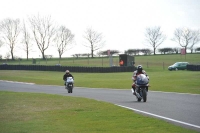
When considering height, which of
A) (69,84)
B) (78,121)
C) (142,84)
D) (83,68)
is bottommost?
(78,121)

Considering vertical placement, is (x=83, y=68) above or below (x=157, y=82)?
above

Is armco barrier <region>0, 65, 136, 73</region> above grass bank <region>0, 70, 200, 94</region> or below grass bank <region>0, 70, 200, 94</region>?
above

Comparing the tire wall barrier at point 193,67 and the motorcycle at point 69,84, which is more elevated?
the tire wall barrier at point 193,67

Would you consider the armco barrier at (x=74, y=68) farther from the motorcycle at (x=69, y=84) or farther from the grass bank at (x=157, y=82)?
the motorcycle at (x=69, y=84)

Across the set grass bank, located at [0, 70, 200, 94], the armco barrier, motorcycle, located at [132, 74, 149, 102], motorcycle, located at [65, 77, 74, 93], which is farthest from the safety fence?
motorcycle, located at [132, 74, 149, 102]

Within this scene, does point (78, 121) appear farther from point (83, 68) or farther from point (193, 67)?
point (83, 68)

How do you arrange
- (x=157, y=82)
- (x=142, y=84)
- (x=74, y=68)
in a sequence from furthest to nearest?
(x=74, y=68), (x=157, y=82), (x=142, y=84)

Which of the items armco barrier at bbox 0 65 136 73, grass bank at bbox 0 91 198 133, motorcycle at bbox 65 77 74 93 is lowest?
grass bank at bbox 0 91 198 133

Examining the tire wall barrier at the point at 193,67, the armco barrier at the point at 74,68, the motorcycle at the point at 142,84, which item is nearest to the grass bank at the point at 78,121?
the motorcycle at the point at 142,84

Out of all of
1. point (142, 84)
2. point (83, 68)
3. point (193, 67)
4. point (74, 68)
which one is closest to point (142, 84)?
point (142, 84)

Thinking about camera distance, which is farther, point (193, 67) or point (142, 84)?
point (193, 67)

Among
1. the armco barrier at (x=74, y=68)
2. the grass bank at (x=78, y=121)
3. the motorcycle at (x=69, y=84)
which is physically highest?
the armco barrier at (x=74, y=68)

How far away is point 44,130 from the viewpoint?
998 cm

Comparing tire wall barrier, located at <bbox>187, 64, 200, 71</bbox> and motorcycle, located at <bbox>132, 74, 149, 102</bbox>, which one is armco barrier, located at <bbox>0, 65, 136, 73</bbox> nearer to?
tire wall barrier, located at <bbox>187, 64, 200, 71</bbox>
